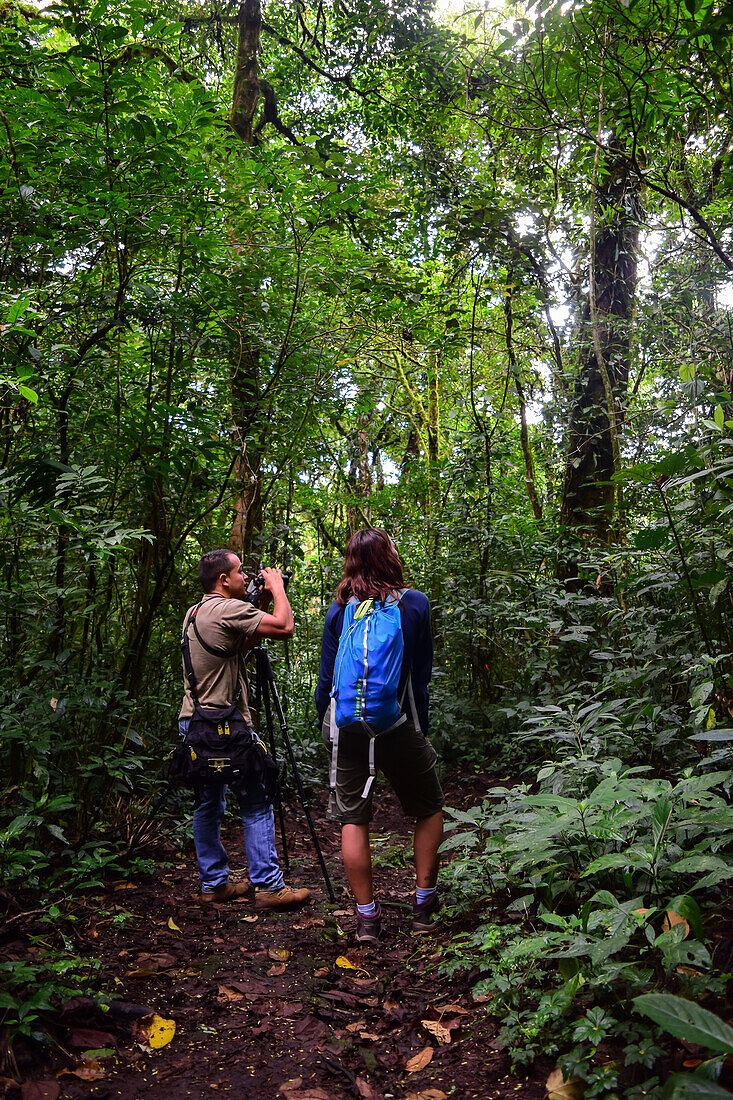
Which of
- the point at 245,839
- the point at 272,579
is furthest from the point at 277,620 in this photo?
the point at 245,839

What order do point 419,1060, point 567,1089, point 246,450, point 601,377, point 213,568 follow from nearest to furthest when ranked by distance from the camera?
point 567,1089 → point 419,1060 → point 213,568 → point 246,450 → point 601,377

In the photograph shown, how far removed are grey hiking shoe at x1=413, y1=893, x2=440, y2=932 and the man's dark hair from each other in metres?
2.00

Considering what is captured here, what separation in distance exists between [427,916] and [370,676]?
1250 mm

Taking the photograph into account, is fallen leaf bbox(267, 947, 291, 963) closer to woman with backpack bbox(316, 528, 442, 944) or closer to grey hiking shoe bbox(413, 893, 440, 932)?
woman with backpack bbox(316, 528, 442, 944)

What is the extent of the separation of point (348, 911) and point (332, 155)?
4742 mm

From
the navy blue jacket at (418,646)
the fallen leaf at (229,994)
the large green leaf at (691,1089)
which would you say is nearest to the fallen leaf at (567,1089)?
the large green leaf at (691,1089)

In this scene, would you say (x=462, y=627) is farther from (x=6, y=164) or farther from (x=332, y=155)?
(x=6, y=164)

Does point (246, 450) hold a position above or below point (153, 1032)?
above

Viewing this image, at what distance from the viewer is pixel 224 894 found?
147 inches

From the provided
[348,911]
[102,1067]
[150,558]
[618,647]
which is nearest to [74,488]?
[150,558]

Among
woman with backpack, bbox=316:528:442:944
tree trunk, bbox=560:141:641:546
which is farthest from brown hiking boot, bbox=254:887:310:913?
tree trunk, bbox=560:141:641:546

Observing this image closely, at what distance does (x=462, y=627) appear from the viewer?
6.22m

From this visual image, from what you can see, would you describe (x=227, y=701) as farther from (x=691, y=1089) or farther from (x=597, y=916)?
(x=691, y=1089)

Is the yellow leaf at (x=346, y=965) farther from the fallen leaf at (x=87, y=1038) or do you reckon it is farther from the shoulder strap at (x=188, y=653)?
the shoulder strap at (x=188, y=653)
